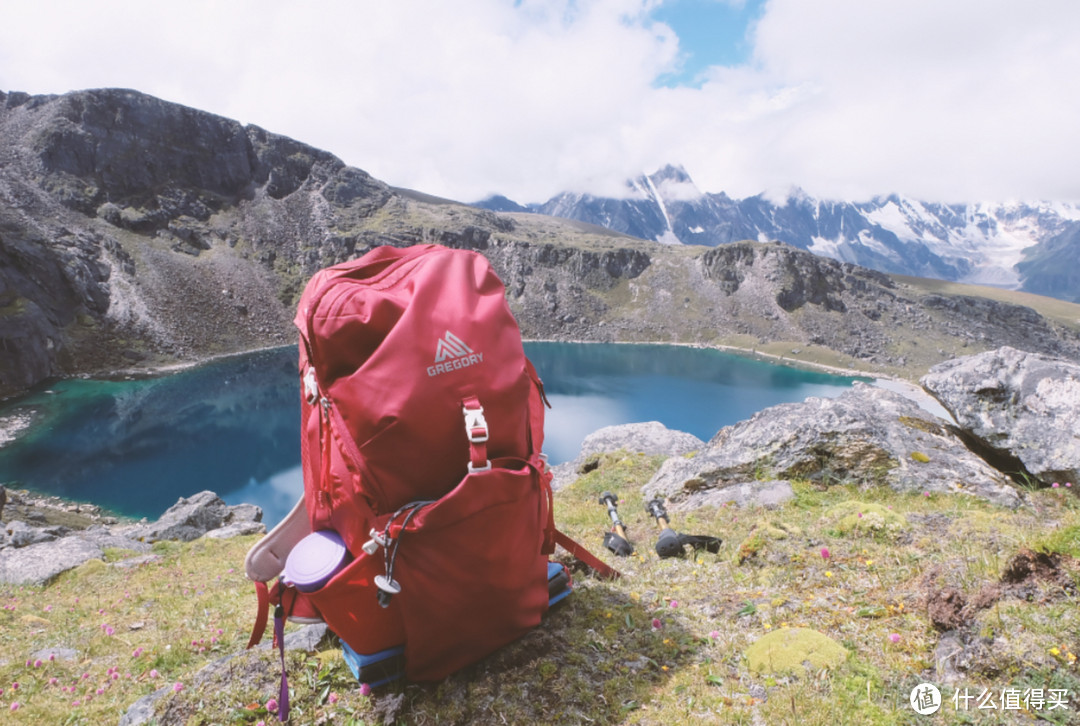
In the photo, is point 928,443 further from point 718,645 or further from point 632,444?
point 632,444

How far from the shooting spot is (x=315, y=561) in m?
2.86

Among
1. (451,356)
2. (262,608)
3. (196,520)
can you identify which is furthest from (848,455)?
(196,520)

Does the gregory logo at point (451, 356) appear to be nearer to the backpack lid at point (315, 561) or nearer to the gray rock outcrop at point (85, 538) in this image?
the backpack lid at point (315, 561)

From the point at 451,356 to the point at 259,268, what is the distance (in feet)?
389

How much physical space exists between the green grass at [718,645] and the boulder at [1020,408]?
54 centimetres

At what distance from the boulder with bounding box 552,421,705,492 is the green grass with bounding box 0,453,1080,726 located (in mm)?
7659

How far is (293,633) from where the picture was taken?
379 cm

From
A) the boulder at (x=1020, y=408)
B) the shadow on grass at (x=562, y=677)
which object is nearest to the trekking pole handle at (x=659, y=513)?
the shadow on grass at (x=562, y=677)

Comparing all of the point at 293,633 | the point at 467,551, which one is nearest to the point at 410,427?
the point at 467,551

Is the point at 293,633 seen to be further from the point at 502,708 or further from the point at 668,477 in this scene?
Result: the point at 668,477

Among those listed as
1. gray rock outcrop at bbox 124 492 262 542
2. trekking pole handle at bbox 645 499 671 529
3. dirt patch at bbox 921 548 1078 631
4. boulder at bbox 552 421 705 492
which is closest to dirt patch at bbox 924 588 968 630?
dirt patch at bbox 921 548 1078 631

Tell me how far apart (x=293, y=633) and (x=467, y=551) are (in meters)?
2.05

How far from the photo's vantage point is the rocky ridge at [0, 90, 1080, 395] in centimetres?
7394

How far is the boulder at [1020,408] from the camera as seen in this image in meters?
6.12
